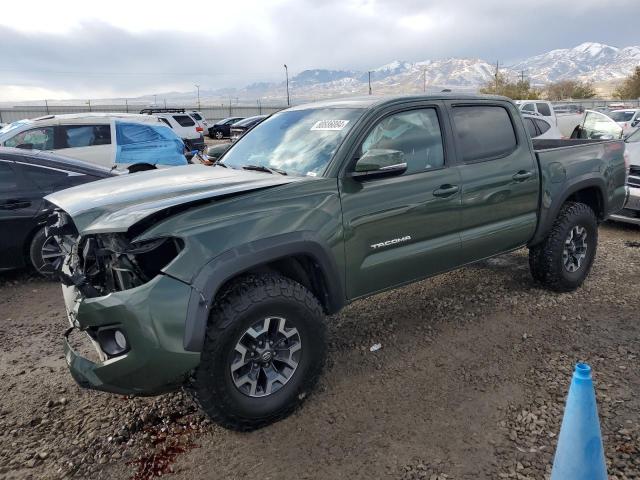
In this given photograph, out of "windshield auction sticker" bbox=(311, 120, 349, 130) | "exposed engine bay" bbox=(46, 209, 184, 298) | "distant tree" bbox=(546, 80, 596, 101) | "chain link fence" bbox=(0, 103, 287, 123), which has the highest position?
"distant tree" bbox=(546, 80, 596, 101)

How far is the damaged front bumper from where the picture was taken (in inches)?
92.5

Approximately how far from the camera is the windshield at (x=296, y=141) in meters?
3.27

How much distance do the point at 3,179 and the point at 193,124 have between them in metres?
16.3

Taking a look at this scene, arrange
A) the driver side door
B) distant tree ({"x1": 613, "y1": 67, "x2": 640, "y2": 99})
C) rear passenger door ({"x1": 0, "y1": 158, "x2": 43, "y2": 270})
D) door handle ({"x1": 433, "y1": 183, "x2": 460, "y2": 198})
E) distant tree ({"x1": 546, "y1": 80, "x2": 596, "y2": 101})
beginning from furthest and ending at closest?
distant tree ({"x1": 546, "y1": 80, "x2": 596, "y2": 101}), distant tree ({"x1": 613, "y1": 67, "x2": 640, "y2": 99}), rear passenger door ({"x1": 0, "y1": 158, "x2": 43, "y2": 270}), door handle ({"x1": 433, "y1": 183, "x2": 460, "y2": 198}), the driver side door

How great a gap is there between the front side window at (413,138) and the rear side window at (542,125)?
27.8 feet

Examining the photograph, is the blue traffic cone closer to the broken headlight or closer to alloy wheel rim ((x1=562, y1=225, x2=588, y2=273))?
the broken headlight

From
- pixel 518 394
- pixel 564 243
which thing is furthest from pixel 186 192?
pixel 564 243

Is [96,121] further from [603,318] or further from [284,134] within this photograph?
[603,318]

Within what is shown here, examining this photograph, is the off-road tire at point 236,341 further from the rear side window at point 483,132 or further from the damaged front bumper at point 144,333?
the rear side window at point 483,132

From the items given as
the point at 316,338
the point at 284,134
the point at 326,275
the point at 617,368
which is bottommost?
the point at 617,368

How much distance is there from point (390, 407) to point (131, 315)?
5.35 feet

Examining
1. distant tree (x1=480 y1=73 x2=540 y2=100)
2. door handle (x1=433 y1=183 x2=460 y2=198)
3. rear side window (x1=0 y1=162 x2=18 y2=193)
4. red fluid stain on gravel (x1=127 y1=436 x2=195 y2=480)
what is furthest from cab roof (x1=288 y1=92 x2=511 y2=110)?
distant tree (x1=480 y1=73 x2=540 y2=100)

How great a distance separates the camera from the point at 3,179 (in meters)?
5.28

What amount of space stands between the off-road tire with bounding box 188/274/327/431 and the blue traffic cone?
1.40 meters
